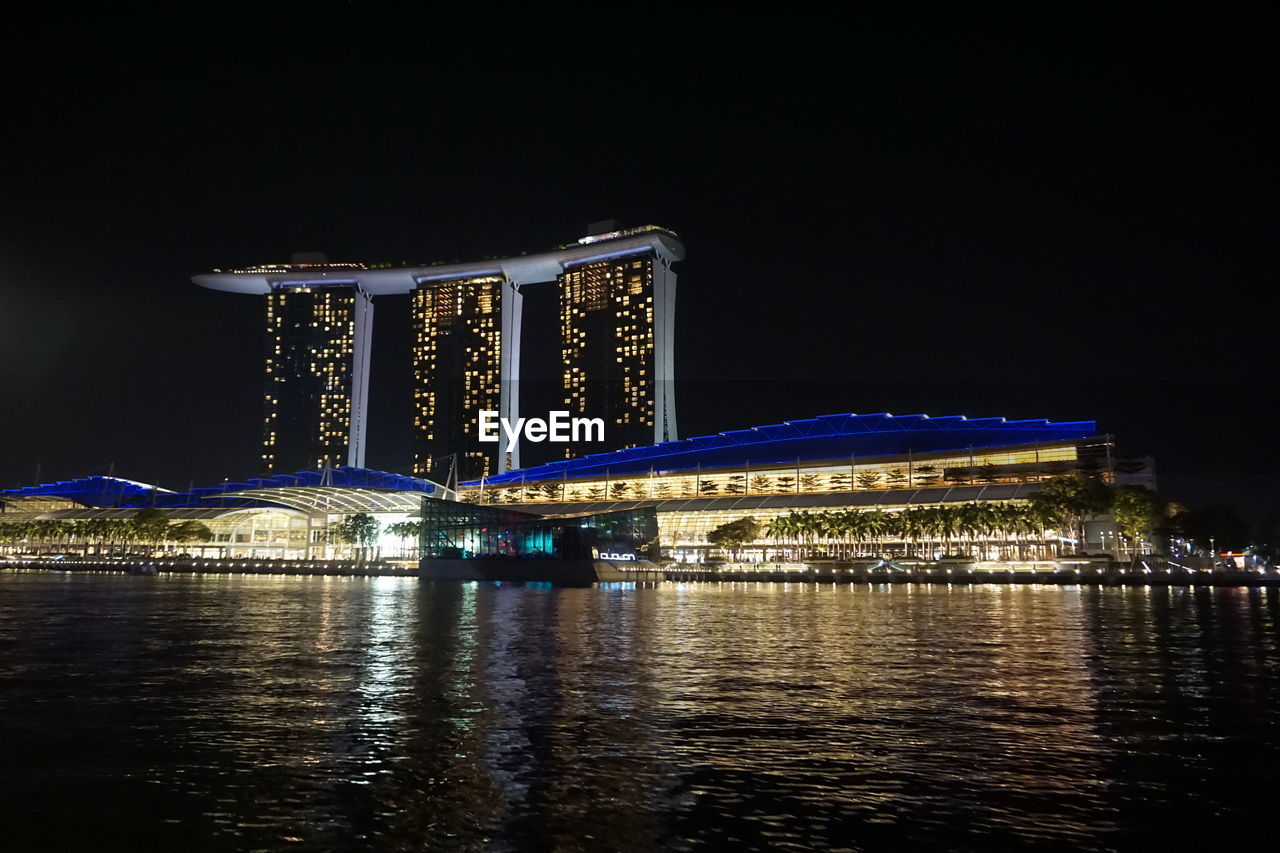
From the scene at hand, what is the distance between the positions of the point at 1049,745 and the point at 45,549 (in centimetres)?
21954

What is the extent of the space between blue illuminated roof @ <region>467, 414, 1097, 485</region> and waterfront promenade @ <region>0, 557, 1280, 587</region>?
31.3 m

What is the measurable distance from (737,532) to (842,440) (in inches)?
1185

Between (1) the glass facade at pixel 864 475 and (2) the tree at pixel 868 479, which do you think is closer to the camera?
(1) the glass facade at pixel 864 475

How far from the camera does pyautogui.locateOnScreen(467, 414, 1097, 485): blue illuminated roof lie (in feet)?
499

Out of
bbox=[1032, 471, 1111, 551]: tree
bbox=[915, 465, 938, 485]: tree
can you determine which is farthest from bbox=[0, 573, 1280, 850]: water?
bbox=[915, 465, 938, 485]: tree

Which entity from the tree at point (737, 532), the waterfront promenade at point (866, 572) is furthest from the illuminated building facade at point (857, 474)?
the waterfront promenade at point (866, 572)

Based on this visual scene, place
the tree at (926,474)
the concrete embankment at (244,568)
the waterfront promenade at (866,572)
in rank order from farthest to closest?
the tree at (926,474)
the concrete embankment at (244,568)
the waterfront promenade at (866,572)

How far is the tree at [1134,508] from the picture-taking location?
121875 millimetres

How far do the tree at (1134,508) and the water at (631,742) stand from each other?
94.4 m

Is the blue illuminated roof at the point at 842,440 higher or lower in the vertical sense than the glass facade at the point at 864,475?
higher

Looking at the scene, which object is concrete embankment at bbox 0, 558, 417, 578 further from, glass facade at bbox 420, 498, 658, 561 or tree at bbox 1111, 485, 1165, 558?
tree at bbox 1111, 485, 1165, 558


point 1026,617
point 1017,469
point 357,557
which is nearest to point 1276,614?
point 1026,617

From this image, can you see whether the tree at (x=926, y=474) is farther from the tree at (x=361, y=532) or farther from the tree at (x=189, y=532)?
the tree at (x=189, y=532)

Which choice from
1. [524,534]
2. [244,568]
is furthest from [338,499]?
[524,534]
